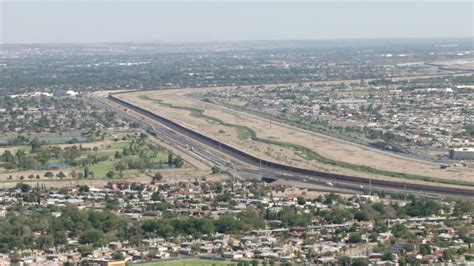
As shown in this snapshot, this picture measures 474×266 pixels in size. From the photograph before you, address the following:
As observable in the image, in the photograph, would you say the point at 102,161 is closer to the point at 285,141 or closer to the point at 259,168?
the point at 259,168

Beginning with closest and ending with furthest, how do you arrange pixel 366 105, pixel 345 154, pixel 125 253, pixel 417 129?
pixel 125 253 < pixel 345 154 < pixel 417 129 < pixel 366 105

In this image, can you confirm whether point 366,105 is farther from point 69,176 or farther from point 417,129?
point 69,176

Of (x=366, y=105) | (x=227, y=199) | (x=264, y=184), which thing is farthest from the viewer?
(x=366, y=105)

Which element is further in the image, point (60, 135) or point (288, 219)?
point (60, 135)

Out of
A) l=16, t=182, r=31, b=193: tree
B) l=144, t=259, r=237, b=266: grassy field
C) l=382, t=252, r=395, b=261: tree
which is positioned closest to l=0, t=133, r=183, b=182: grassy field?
l=16, t=182, r=31, b=193: tree

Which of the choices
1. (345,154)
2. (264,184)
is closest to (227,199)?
(264,184)

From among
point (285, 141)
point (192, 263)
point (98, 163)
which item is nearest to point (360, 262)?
point (192, 263)
